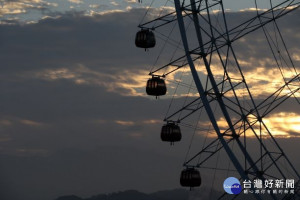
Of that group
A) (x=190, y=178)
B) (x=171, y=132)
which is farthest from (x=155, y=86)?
(x=190, y=178)

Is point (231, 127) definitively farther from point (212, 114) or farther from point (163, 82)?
point (163, 82)

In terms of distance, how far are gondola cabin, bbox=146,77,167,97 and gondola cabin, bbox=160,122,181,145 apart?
2238 millimetres

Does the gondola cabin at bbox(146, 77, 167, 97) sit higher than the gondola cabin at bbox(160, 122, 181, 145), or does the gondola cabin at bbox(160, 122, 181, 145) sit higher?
the gondola cabin at bbox(146, 77, 167, 97)

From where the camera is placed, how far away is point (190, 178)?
151ft

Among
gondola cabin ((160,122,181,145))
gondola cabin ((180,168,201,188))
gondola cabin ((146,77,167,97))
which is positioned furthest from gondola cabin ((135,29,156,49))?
gondola cabin ((180,168,201,188))

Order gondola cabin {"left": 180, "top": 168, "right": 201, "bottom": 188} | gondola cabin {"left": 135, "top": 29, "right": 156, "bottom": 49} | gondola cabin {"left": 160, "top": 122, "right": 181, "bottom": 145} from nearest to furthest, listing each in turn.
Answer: gondola cabin {"left": 180, "top": 168, "right": 201, "bottom": 188}
gondola cabin {"left": 135, "top": 29, "right": 156, "bottom": 49}
gondola cabin {"left": 160, "top": 122, "right": 181, "bottom": 145}

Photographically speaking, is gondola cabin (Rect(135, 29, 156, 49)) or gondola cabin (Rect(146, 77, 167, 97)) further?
gondola cabin (Rect(146, 77, 167, 97))

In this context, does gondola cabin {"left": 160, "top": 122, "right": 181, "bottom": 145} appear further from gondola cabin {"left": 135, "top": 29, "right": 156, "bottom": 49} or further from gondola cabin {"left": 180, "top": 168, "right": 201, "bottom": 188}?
gondola cabin {"left": 135, "top": 29, "right": 156, "bottom": 49}

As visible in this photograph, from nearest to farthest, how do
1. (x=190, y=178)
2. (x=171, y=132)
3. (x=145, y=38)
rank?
(x=190, y=178) → (x=145, y=38) → (x=171, y=132)

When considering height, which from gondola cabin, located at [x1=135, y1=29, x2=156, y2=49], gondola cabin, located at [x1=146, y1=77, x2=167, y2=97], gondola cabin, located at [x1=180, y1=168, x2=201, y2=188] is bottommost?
gondola cabin, located at [x1=180, y1=168, x2=201, y2=188]

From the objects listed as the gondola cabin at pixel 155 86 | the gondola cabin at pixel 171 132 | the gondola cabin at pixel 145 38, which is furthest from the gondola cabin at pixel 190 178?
the gondola cabin at pixel 145 38

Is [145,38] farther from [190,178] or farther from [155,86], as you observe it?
[190,178]

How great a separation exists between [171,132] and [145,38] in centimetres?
657

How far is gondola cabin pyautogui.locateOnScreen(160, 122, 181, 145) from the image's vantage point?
157 feet
